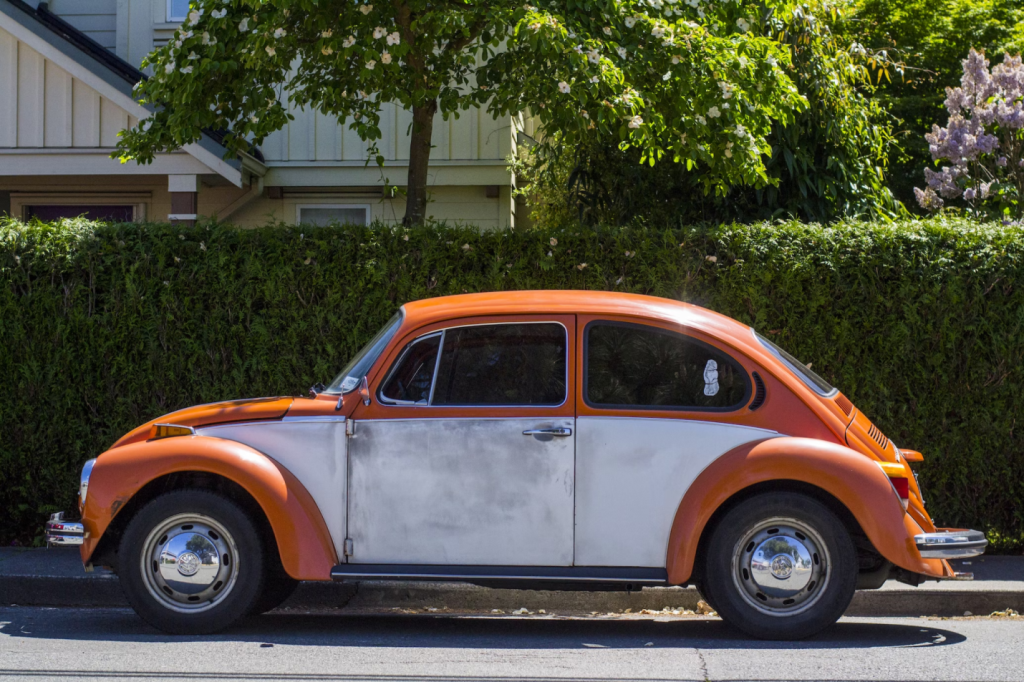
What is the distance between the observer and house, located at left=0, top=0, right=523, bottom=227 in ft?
37.4

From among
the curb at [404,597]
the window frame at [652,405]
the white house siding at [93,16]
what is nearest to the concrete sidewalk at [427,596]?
the curb at [404,597]

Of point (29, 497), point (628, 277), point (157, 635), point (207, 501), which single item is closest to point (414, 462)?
point (207, 501)

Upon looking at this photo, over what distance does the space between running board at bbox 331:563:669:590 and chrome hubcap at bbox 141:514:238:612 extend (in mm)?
577

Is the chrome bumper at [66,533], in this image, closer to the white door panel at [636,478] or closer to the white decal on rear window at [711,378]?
the white door panel at [636,478]

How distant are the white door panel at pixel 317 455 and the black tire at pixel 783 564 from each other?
185 centimetres

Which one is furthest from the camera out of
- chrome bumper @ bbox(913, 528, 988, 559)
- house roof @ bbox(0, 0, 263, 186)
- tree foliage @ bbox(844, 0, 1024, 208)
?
tree foliage @ bbox(844, 0, 1024, 208)

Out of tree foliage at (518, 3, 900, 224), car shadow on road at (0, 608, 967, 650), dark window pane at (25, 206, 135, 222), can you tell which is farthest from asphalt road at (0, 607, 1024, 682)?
dark window pane at (25, 206, 135, 222)

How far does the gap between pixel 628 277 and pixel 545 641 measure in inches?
118

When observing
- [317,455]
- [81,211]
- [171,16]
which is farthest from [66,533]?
[171,16]

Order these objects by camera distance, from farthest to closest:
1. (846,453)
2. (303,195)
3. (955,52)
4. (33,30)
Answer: (955,52) < (303,195) < (33,30) < (846,453)

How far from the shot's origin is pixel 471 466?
5246 mm

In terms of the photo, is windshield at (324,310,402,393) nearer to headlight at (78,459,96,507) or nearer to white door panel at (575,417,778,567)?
white door panel at (575,417,778,567)

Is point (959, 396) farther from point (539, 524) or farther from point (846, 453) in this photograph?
point (539, 524)

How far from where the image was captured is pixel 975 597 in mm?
6215
